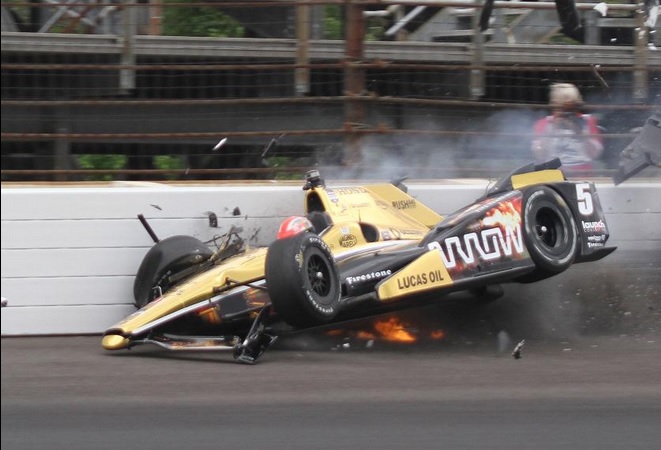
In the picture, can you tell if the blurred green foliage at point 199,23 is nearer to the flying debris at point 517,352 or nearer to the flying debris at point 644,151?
the flying debris at point 644,151

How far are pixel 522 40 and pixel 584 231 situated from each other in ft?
9.83

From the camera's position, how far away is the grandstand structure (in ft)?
26.4

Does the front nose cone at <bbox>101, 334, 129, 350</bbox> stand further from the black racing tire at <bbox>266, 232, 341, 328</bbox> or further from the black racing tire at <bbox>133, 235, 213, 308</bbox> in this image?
Answer: the black racing tire at <bbox>266, 232, 341, 328</bbox>

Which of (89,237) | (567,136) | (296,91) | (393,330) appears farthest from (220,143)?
(567,136)

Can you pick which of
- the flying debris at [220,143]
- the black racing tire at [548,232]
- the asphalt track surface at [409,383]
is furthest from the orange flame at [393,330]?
the flying debris at [220,143]

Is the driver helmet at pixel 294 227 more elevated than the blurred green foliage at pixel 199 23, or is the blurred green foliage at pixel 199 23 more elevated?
the blurred green foliage at pixel 199 23

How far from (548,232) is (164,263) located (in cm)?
243

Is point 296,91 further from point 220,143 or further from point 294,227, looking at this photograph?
point 294,227

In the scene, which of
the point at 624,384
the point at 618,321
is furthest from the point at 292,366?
the point at 618,321

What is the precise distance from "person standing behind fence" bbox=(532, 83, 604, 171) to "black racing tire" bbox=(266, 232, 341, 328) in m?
2.60

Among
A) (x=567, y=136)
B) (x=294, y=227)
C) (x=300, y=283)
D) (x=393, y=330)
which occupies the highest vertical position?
(x=567, y=136)

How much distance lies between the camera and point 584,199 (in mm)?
7281

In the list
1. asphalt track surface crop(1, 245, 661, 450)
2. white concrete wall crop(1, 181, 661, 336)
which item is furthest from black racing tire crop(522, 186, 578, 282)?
white concrete wall crop(1, 181, 661, 336)

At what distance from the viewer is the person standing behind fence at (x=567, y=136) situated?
8.35 metres
